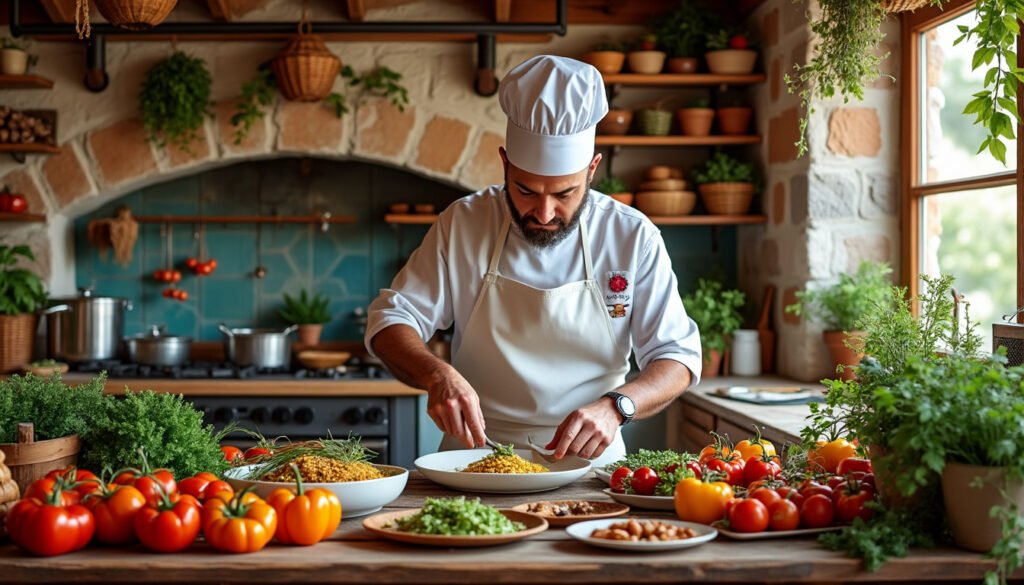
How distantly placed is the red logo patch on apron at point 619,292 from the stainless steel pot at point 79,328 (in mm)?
2748

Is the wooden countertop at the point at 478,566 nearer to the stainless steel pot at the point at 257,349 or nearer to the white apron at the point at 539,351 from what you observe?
the white apron at the point at 539,351

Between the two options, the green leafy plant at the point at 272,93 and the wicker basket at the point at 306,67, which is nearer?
the wicker basket at the point at 306,67

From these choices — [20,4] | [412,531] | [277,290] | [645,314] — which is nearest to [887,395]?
[412,531]

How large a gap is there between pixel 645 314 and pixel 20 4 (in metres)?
3.35

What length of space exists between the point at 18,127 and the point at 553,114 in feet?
9.87

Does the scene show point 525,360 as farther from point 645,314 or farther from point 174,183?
point 174,183

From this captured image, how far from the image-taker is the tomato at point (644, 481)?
199 cm

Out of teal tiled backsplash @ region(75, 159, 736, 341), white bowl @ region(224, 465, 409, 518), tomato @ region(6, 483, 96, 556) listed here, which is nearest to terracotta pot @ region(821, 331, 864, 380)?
teal tiled backsplash @ region(75, 159, 736, 341)

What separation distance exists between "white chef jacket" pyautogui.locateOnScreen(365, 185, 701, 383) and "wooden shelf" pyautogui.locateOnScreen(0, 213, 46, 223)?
251cm

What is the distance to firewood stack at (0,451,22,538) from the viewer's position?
5.68ft

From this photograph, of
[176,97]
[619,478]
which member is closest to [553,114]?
[619,478]

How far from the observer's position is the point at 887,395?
1678mm

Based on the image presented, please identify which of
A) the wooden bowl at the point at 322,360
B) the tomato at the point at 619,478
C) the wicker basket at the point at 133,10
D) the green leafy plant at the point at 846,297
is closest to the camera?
the tomato at the point at 619,478

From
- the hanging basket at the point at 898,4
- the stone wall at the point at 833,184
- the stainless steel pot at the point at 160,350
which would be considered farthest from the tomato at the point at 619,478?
the stainless steel pot at the point at 160,350
